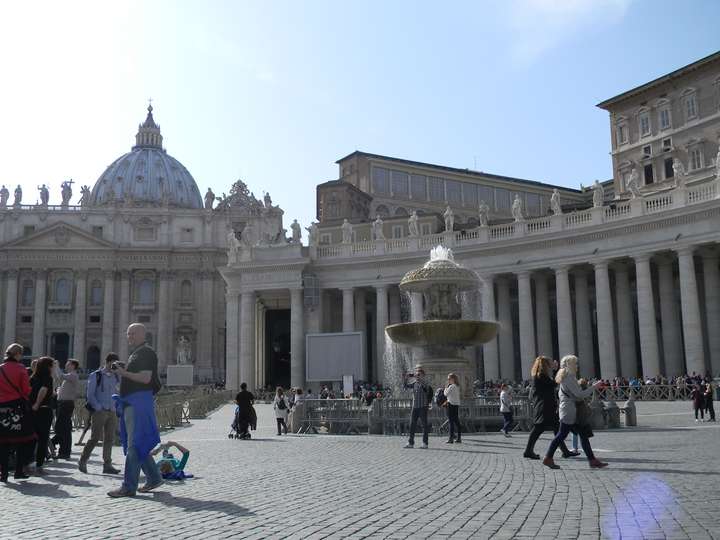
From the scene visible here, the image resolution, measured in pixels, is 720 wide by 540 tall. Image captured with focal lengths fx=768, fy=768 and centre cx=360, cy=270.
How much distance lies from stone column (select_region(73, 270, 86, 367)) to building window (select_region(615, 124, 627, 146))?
6687 centimetres

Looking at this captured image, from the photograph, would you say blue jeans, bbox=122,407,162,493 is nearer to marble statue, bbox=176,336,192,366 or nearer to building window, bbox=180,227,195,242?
marble statue, bbox=176,336,192,366

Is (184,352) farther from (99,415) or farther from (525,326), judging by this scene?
(99,415)

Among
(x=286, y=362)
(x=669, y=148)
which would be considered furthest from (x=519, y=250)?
(x=286, y=362)

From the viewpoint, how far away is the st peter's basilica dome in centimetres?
13600

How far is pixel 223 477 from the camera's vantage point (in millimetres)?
12492

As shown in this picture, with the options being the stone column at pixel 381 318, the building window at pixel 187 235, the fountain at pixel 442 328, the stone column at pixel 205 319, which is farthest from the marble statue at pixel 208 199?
the fountain at pixel 442 328

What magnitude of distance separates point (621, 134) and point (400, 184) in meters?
26.0

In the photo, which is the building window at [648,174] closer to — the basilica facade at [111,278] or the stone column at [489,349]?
the stone column at [489,349]

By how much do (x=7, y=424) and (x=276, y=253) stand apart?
40.8 meters

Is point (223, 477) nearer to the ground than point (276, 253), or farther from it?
nearer to the ground

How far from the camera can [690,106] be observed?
59594 millimetres

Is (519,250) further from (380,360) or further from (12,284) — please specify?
(12,284)

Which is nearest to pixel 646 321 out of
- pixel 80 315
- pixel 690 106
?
pixel 690 106

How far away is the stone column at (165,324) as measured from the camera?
3855 inches
